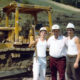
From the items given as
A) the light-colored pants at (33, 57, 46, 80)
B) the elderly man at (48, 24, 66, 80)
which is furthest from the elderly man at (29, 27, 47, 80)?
the elderly man at (48, 24, 66, 80)

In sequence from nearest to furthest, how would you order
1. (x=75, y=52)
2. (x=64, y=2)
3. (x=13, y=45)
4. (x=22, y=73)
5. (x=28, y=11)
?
(x=75, y=52) < (x=22, y=73) < (x=13, y=45) < (x=28, y=11) < (x=64, y=2)

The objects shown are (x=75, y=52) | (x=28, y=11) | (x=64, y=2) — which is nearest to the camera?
(x=75, y=52)

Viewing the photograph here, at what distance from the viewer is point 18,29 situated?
9.05 m

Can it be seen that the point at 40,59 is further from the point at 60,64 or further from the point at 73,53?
the point at 73,53

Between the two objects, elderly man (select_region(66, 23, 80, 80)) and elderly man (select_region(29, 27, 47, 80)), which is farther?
elderly man (select_region(29, 27, 47, 80))

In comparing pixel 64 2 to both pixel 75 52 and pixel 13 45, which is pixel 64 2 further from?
pixel 75 52

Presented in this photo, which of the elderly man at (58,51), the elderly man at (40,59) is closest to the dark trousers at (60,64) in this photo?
the elderly man at (58,51)

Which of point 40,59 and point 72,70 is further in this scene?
point 40,59

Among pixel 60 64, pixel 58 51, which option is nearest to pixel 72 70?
pixel 60 64

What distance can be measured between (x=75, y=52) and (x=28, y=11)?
490 centimetres

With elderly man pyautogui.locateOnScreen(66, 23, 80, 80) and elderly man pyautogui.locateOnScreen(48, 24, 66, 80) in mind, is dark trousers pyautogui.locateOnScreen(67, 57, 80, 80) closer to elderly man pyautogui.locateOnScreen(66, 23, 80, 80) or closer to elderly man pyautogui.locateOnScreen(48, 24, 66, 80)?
elderly man pyautogui.locateOnScreen(66, 23, 80, 80)

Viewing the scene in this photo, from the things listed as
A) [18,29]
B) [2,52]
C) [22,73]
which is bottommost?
[22,73]

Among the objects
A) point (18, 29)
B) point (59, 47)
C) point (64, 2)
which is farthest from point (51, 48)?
point (64, 2)

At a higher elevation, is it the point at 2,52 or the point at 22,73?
the point at 2,52
